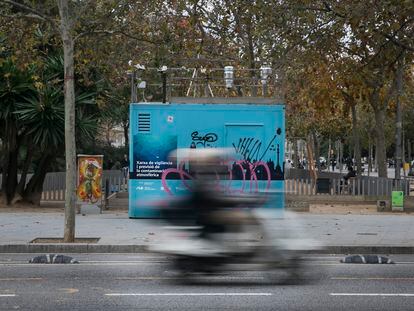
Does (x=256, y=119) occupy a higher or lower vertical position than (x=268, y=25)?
lower

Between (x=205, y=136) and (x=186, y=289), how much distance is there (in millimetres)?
8705

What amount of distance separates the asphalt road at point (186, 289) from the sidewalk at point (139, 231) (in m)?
1.47

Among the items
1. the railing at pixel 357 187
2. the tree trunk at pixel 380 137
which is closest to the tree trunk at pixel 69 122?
the railing at pixel 357 187

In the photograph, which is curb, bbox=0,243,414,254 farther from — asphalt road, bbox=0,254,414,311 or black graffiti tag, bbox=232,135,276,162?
black graffiti tag, bbox=232,135,276,162

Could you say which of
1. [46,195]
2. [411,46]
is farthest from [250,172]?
[46,195]

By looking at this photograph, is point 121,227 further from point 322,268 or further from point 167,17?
point 322,268

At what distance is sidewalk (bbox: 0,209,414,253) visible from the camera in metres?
13.8

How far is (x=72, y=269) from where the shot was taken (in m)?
11.4

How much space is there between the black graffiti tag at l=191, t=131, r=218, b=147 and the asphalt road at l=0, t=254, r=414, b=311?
6.31 meters

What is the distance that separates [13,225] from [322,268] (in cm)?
891

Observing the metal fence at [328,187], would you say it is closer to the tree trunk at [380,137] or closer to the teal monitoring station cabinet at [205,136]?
the tree trunk at [380,137]

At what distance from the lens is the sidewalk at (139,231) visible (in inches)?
545

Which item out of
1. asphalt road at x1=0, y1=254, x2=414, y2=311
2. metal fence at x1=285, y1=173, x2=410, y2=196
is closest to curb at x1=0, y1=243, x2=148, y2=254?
asphalt road at x1=0, y1=254, x2=414, y2=311

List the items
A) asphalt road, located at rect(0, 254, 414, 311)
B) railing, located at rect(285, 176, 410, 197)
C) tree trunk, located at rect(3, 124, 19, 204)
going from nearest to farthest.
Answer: asphalt road, located at rect(0, 254, 414, 311)
tree trunk, located at rect(3, 124, 19, 204)
railing, located at rect(285, 176, 410, 197)
